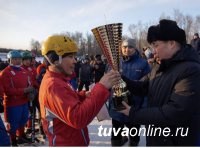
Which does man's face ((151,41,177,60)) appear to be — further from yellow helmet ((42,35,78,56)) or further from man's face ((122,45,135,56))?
man's face ((122,45,135,56))

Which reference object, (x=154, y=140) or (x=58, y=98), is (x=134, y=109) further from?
(x=58, y=98)

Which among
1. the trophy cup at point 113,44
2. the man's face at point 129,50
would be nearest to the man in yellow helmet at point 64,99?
the trophy cup at point 113,44

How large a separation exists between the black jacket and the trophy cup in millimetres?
193

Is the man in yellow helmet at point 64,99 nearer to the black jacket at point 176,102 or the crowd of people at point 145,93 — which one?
the crowd of people at point 145,93

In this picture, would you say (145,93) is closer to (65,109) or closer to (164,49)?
(164,49)

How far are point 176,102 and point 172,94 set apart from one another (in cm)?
10

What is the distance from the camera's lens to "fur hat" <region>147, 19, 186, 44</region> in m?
2.63

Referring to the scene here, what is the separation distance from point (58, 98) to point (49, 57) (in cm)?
51

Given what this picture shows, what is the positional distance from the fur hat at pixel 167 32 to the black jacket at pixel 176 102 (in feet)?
0.39

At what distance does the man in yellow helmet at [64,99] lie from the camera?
2.38 m

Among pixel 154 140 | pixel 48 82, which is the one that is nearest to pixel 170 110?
pixel 154 140

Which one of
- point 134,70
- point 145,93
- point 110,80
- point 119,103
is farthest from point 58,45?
A: point 134,70

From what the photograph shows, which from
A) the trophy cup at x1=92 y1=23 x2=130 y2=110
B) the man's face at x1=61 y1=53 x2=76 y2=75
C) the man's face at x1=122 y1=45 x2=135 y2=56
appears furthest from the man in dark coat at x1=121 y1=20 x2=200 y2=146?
the man's face at x1=122 y1=45 x2=135 y2=56

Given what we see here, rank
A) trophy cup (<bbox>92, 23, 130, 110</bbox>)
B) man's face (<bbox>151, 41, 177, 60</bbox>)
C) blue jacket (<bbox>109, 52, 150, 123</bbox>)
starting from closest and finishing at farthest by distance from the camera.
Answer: trophy cup (<bbox>92, 23, 130, 110</bbox>)
man's face (<bbox>151, 41, 177, 60</bbox>)
blue jacket (<bbox>109, 52, 150, 123</bbox>)
